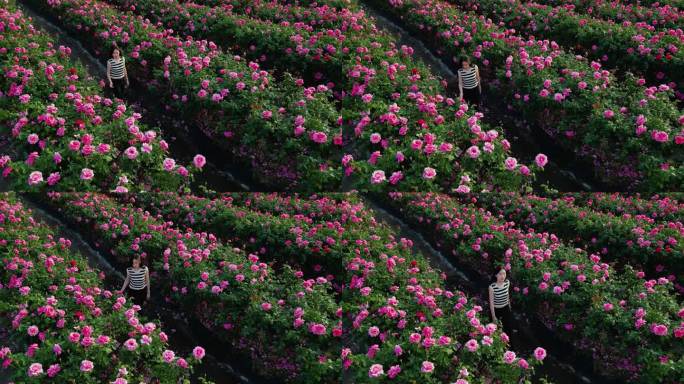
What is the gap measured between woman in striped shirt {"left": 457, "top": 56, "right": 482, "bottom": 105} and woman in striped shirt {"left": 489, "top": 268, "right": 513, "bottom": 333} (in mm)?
2601

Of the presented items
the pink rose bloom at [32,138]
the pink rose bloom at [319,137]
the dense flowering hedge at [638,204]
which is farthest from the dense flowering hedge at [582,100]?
the pink rose bloom at [32,138]

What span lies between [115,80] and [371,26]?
3846mm

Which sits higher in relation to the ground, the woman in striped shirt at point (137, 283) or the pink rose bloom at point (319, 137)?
the pink rose bloom at point (319, 137)

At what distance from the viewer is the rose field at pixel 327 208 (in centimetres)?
1097

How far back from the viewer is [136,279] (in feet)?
37.4

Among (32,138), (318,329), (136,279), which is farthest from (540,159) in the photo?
(32,138)

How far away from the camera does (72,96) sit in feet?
39.8

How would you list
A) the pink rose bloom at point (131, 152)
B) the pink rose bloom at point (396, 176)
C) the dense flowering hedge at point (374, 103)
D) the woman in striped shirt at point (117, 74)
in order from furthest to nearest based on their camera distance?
1. the woman in striped shirt at point (117, 74)
2. the dense flowering hedge at point (374, 103)
3. the pink rose bloom at point (396, 176)
4. the pink rose bloom at point (131, 152)

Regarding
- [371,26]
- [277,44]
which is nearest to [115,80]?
[277,44]

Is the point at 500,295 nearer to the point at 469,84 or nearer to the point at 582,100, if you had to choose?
the point at 469,84

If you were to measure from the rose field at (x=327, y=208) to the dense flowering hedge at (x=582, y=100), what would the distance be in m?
0.04

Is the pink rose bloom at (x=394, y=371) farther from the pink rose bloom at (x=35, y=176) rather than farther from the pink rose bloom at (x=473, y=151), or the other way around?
the pink rose bloom at (x=35, y=176)

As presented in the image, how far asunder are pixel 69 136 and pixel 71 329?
247 centimetres

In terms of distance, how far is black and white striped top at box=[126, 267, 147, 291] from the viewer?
11.4 meters
